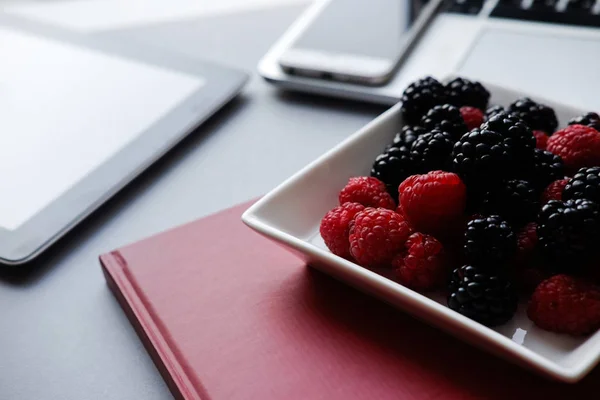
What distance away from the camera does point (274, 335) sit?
0.56 m

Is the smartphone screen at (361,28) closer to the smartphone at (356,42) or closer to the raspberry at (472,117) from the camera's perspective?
the smartphone at (356,42)

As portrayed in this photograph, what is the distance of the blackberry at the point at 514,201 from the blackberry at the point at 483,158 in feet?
0.04

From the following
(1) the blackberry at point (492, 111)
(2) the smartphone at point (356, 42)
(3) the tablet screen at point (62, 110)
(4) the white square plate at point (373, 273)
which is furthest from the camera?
(2) the smartphone at point (356, 42)

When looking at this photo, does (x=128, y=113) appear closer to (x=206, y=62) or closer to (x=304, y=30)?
(x=206, y=62)

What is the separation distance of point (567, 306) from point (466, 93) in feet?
0.92

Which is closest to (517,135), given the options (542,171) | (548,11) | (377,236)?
(542,171)

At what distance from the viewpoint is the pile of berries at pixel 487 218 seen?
0.51m

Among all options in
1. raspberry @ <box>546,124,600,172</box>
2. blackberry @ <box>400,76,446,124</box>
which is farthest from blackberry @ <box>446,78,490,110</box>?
raspberry @ <box>546,124,600,172</box>

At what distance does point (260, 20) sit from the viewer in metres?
1.17

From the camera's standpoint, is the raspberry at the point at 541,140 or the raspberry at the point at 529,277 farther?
the raspberry at the point at 541,140

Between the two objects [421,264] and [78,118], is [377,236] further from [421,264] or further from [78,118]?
[78,118]

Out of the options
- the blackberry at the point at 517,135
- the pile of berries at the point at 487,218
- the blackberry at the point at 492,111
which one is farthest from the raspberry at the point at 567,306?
the blackberry at the point at 492,111

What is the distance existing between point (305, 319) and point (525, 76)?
1.59 ft

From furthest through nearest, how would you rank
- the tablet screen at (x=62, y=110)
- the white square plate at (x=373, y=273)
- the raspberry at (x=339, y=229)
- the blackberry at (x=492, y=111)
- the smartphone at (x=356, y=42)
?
the smartphone at (x=356, y=42) → the tablet screen at (x=62, y=110) → the blackberry at (x=492, y=111) → the raspberry at (x=339, y=229) → the white square plate at (x=373, y=273)
